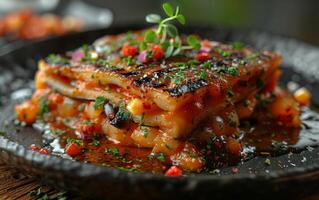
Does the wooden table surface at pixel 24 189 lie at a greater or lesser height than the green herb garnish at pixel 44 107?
lesser

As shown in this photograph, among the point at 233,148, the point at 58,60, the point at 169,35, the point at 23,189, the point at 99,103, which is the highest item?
the point at 169,35

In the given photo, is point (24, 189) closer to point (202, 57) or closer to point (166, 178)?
point (166, 178)

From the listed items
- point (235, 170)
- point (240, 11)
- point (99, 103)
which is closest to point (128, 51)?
point (99, 103)

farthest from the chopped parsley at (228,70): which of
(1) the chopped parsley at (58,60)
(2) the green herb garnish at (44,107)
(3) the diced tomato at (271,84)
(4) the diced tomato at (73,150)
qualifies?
(2) the green herb garnish at (44,107)

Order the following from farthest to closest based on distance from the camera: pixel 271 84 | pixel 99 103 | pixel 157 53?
pixel 271 84 < pixel 157 53 < pixel 99 103

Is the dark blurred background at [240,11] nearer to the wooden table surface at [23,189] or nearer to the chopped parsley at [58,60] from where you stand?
the chopped parsley at [58,60]

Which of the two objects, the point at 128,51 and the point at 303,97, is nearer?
the point at 128,51

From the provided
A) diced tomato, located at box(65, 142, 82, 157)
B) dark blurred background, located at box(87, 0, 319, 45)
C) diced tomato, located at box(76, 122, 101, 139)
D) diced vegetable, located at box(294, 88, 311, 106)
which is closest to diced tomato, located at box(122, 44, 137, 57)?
diced tomato, located at box(76, 122, 101, 139)

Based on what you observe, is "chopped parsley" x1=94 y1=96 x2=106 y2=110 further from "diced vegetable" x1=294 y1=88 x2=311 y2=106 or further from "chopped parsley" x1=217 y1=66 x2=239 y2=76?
"diced vegetable" x1=294 y1=88 x2=311 y2=106
